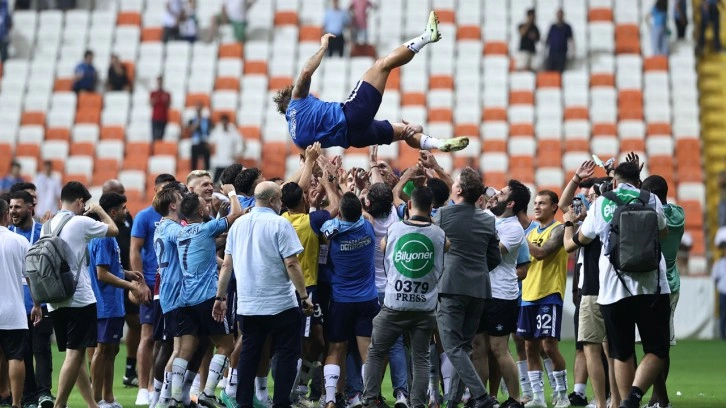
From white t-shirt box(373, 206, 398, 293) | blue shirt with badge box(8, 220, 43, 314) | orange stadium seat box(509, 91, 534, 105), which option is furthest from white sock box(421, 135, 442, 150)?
A: orange stadium seat box(509, 91, 534, 105)

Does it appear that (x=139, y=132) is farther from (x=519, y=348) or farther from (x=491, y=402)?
(x=491, y=402)

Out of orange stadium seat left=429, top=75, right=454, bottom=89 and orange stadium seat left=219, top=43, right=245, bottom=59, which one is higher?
orange stadium seat left=219, top=43, right=245, bottom=59

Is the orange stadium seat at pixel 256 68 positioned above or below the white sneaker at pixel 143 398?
above

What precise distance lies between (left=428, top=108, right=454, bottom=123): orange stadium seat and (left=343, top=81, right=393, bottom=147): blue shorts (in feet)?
47.2

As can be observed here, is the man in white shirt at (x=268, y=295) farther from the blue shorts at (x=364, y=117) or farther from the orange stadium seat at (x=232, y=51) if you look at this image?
the orange stadium seat at (x=232, y=51)

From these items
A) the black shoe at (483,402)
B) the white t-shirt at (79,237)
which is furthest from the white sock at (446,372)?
the white t-shirt at (79,237)

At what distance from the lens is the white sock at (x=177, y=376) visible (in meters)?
10.7

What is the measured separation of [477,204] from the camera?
1162cm

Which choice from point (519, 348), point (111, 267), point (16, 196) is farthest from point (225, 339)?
point (519, 348)

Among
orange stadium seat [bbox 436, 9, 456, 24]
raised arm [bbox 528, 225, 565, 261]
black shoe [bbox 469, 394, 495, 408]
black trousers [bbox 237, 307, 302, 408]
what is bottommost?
black shoe [bbox 469, 394, 495, 408]

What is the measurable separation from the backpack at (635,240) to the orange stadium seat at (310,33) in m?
19.3

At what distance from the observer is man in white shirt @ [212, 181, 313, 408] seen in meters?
9.96

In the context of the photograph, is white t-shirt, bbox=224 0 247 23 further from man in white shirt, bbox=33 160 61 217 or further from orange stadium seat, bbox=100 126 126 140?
man in white shirt, bbox=33 160 61 217

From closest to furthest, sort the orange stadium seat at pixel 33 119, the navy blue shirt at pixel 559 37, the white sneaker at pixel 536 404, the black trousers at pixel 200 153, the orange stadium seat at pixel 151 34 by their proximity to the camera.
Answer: the white sneaker at pixel 536 404
the black trousers at pixel 200 153
the navy blue shirt at pixel 559 37
the orange stadium seat at pixel 33 119
the orange stadium seat at pixel 151 34
